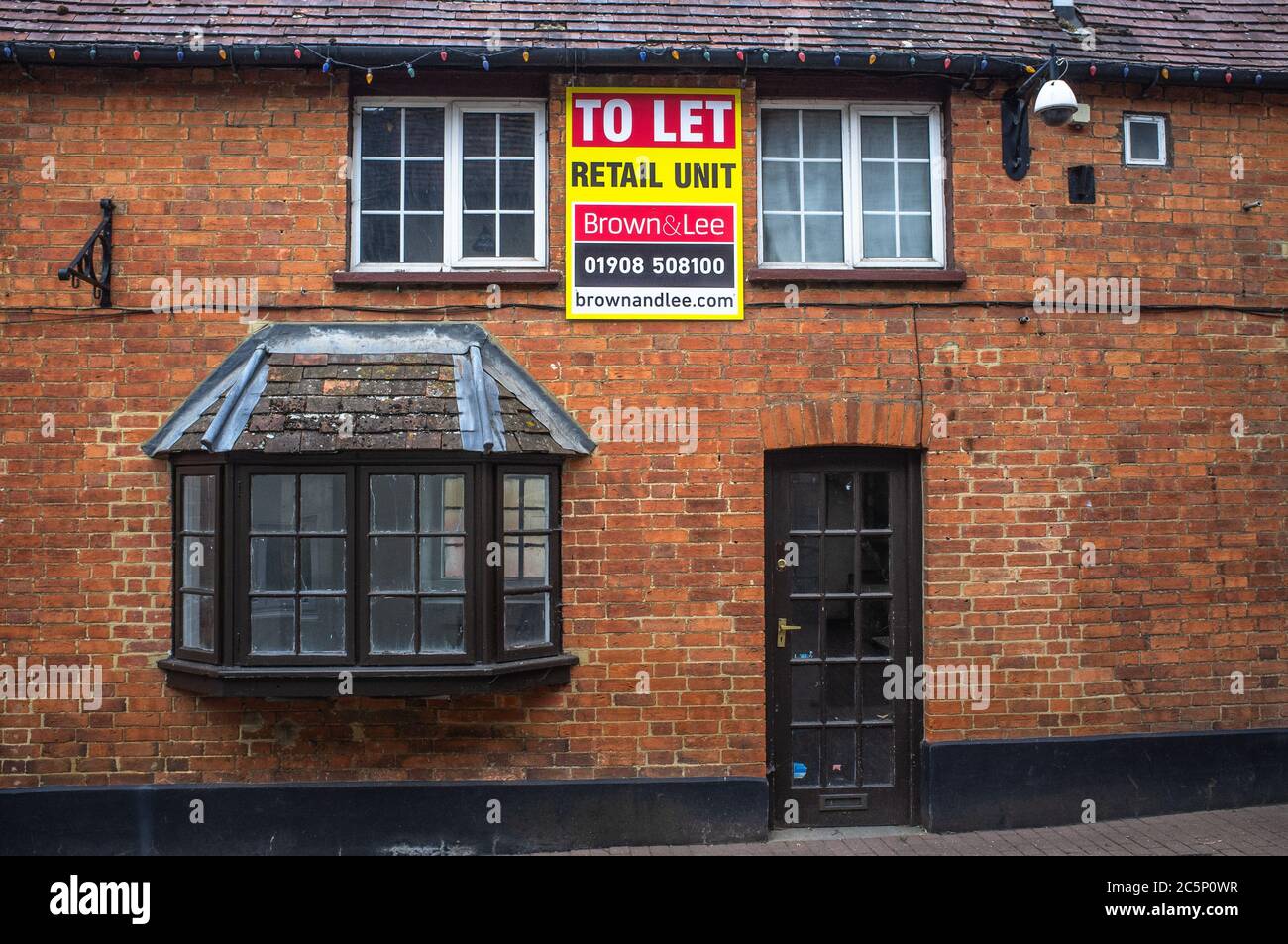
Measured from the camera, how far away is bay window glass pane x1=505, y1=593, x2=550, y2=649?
21.4ft

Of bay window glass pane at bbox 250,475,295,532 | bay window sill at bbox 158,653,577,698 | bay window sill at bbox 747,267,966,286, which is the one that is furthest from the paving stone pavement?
bay window sill at bbox 747,267,966,286

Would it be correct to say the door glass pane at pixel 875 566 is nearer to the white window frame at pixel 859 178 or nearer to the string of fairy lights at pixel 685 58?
the white window frame at pixel 859 178

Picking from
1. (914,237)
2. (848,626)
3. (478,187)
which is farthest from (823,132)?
(848,626)

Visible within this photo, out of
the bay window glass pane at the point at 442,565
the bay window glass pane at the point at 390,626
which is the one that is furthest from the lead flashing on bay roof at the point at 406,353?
the bay window glass pane at the point at 390,626

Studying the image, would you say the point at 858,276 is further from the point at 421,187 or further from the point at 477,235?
the point at 421,187

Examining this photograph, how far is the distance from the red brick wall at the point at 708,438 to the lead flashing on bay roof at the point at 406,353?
0.12 meters

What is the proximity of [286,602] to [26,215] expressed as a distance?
310cm

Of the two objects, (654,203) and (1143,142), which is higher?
(1143,142)

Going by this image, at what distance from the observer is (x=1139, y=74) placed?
276 inches

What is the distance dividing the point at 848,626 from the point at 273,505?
12.7 ft

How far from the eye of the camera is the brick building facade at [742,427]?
663cm

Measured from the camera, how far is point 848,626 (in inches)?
279

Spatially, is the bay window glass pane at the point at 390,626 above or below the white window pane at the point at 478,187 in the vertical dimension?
below

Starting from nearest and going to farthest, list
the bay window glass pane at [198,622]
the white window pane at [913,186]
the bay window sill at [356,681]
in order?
the bay window sill at [356,681] < the bay window glass pane at [198,622] < the white window pane at [913,186]
